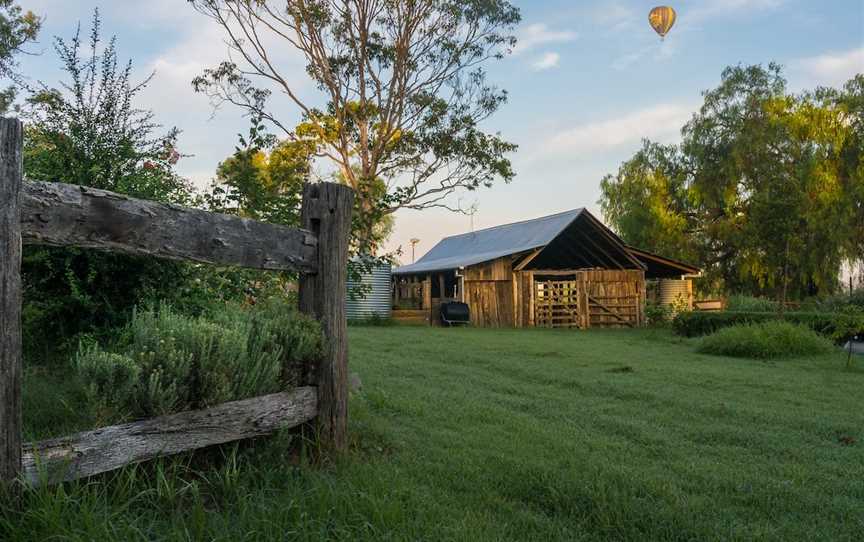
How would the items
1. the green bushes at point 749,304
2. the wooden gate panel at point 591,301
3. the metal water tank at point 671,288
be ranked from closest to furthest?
1. the wooden gate panel at point 591,301
2. the green bushes at point 749,304
3. the metal water tank at point 671,288

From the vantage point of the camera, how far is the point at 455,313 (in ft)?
80.9

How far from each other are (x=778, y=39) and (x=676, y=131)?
70.1 feet

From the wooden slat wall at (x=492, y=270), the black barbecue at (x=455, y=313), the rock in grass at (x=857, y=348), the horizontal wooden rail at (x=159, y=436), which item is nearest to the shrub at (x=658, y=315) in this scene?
the wooden slat wall at (x=492, y=270)

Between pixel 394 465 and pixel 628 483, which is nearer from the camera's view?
pixel 628 483

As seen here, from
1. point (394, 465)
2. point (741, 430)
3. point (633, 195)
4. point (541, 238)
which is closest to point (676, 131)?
point (633, 195)

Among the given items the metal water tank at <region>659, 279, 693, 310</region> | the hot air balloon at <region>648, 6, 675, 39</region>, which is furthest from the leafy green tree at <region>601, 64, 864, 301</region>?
the hot air balloon at <region>648, 6, 675, 39</region>

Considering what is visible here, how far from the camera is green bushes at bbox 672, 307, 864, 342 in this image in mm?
13633

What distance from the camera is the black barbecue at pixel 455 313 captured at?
2469 cm

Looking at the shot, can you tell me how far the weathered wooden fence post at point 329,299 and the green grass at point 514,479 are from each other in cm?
29

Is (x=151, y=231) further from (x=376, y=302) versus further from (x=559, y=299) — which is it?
(x=376, y=302)

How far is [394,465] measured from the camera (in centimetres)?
429

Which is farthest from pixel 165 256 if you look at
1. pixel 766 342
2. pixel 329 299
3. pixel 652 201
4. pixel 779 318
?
pixel 652 201

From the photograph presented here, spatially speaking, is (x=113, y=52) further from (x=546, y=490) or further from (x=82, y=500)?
(x=546, y=490)

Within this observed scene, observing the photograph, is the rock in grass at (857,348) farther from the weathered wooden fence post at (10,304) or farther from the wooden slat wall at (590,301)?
the weathered wooden fence post at (10,304)
